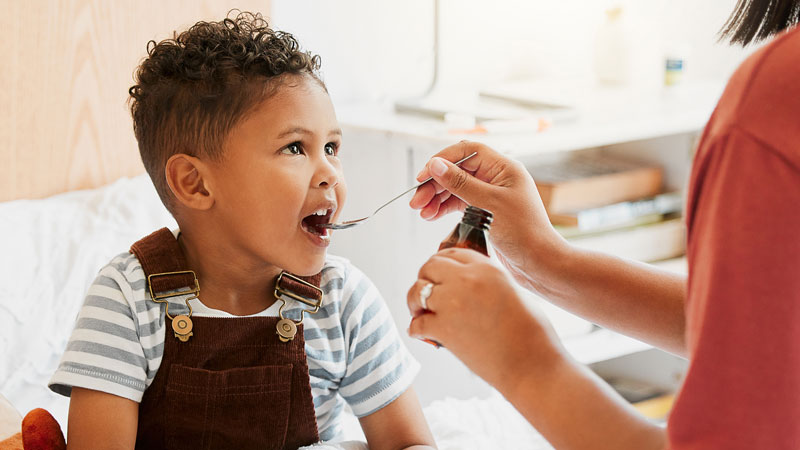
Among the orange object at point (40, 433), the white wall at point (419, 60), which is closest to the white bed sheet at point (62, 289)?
the orange object at point (40, 433)

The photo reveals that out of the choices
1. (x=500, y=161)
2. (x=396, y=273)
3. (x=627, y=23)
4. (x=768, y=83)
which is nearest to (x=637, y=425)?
(x=768, y=83)

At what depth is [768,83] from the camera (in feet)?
1.86

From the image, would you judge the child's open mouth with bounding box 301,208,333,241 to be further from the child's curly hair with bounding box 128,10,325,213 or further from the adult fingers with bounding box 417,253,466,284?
the adult fingers with bounding box 417,253,466,284

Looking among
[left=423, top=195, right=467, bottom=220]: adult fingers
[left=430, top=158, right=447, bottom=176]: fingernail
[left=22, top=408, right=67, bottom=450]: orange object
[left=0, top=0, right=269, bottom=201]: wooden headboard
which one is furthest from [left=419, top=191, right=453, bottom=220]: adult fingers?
[left=0, top=0, right=269, bottom=201]: wooden headboard

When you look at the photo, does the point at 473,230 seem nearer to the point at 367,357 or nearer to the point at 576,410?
the point at 576,410

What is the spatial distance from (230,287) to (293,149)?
0.19 m

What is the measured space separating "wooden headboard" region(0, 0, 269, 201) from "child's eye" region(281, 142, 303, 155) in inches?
27.3

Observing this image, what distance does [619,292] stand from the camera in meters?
0.97

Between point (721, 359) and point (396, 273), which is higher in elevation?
point (721, 359)

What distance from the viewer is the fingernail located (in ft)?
3.20

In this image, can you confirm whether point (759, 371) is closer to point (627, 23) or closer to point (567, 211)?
point (567, 211)

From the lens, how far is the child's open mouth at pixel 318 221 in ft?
3.46

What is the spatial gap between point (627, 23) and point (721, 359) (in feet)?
5.74

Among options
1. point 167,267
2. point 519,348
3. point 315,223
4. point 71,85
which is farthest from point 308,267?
point 71,85
